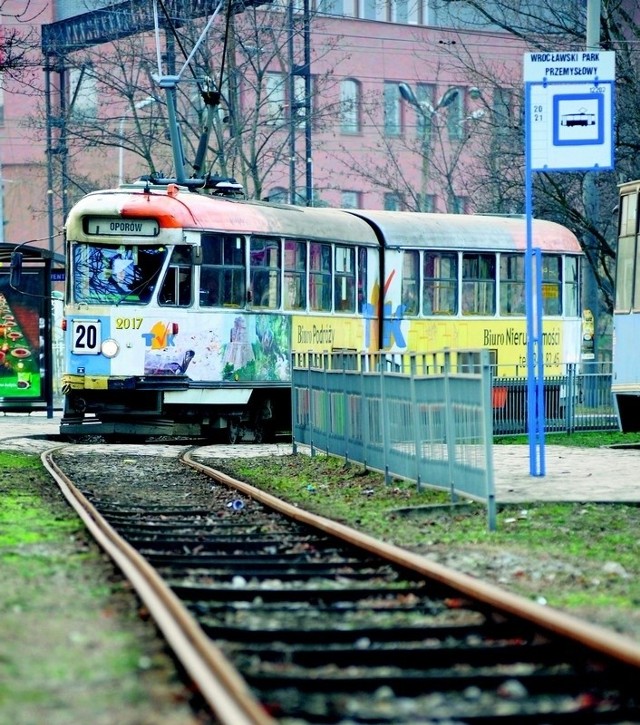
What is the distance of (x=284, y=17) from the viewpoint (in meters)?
42.4

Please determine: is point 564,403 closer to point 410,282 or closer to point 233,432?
point 410,282

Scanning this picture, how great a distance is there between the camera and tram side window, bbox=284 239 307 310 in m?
25.2

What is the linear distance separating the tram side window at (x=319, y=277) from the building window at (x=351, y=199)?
33691 mm

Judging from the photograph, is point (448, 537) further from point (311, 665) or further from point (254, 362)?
point (254, 362)

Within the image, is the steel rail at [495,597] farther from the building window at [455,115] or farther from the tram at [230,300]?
the building window at [455,115]

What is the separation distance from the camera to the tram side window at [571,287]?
2944 cm

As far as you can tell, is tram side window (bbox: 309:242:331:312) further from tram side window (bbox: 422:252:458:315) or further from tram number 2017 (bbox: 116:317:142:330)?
tram number 2017 (bbox: 116:317:142:330)

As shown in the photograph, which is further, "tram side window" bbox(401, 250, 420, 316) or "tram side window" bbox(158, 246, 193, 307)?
"tram side window" bbox(401, 250, 420, 316)

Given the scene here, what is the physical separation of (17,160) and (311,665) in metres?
53.5

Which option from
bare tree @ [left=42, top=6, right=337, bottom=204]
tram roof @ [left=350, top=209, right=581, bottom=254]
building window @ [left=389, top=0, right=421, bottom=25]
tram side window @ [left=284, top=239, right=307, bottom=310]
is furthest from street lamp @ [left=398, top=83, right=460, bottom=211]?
tram side window @ [left=284, top=239, right=307, bottom=310]

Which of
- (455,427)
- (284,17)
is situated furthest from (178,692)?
(284,17)

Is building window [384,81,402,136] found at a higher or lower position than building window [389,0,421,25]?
lower

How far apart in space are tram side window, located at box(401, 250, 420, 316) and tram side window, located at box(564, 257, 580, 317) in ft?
11.1

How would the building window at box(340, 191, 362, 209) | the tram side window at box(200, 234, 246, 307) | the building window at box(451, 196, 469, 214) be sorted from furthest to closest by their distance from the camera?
the building window at box(340, 191, 362, 209)
the building window at box(451, 196, 469, 214)
the tram side window at box(200, 234, 246, 307)
